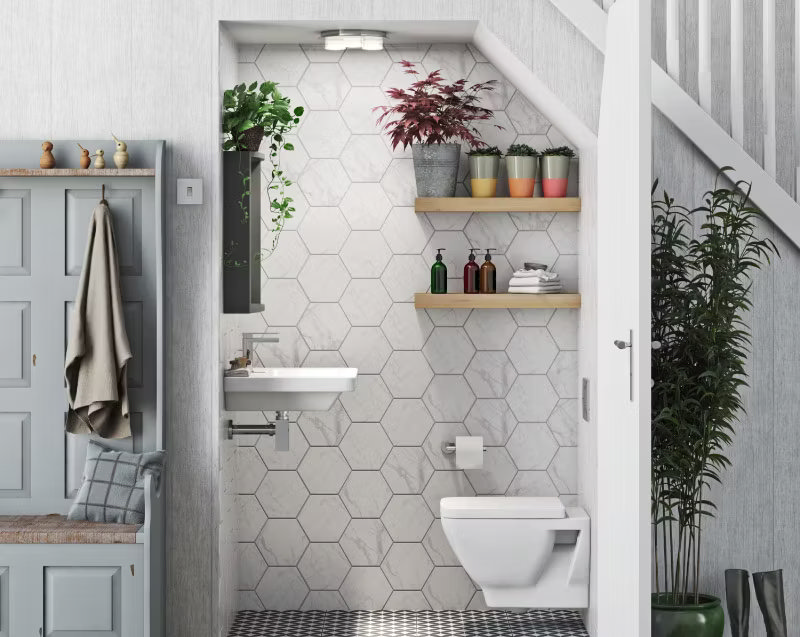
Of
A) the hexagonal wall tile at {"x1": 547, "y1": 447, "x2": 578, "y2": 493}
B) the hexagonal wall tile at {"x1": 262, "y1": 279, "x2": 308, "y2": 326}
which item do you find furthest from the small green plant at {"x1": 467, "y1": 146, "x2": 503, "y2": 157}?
the hexagonal wall tile at {"x1": 547, "y1": 447, "x2": 578, "y2": 493}

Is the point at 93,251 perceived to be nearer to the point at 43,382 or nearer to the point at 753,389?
the point at 43,382

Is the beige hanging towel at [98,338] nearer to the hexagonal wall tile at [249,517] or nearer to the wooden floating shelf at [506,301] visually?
the hexagonal wall tile at [249,517]

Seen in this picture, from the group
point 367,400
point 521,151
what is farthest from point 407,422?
point 521,151

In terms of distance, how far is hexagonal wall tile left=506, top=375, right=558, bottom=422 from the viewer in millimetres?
3855

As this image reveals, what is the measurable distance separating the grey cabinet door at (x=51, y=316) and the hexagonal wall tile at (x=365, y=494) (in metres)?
0.94

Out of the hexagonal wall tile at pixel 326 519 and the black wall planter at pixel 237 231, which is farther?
the hexagonal wall tile at pixel 326 519

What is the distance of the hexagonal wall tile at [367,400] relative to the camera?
386cm

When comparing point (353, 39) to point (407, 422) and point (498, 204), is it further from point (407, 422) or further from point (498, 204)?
point (407, 422)

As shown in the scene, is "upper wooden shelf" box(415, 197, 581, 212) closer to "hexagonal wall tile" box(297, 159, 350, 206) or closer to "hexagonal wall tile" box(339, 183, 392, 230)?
"hexagonal wall tile" box(339, 183, 392, 230)

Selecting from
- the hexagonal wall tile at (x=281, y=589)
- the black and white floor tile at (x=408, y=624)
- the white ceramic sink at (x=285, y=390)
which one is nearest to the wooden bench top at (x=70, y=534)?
the white ceramic sink at (x=285, y=390)

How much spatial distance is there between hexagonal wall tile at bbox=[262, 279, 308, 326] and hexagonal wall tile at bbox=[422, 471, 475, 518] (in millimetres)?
891

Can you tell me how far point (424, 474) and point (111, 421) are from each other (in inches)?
52.4

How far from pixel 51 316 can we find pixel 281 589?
1491 mm

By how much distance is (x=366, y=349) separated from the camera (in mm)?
3855
